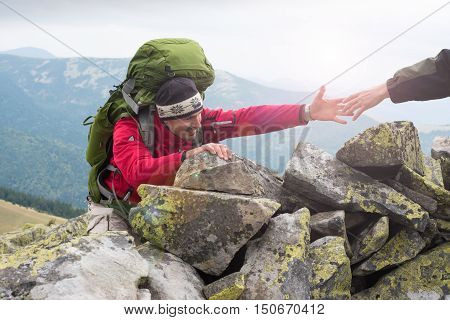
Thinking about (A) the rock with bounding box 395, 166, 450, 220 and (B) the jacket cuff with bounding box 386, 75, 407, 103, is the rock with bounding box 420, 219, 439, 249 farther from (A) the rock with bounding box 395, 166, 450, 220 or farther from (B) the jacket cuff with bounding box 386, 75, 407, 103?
(B) the jacket cuff with bounding box 386, 75, 407, 103

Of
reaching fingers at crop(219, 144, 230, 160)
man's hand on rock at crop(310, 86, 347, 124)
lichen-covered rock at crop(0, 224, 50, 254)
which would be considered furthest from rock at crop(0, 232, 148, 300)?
lichen-covered rock at crop(0, 224, 50, 254)

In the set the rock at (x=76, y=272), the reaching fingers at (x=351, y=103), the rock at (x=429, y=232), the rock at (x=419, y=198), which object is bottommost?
the rock at (x=429, y=232)

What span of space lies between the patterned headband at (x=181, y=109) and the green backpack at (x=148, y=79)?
15.4 inches

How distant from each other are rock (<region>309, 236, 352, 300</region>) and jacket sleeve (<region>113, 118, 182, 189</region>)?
12.3 ft

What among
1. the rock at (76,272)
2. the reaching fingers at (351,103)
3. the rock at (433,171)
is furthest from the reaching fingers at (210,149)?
the rock at (433,171)

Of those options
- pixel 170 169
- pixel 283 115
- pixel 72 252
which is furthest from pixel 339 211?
pixel 72 252

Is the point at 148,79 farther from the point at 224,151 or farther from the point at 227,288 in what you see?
the point at 227,288

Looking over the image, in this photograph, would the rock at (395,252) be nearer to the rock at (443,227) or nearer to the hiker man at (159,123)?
the rock at (443,227)

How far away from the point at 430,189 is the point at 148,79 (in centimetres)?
743

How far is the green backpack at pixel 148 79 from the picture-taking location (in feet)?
35.0

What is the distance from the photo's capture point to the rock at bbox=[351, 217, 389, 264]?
10571 millimetres
